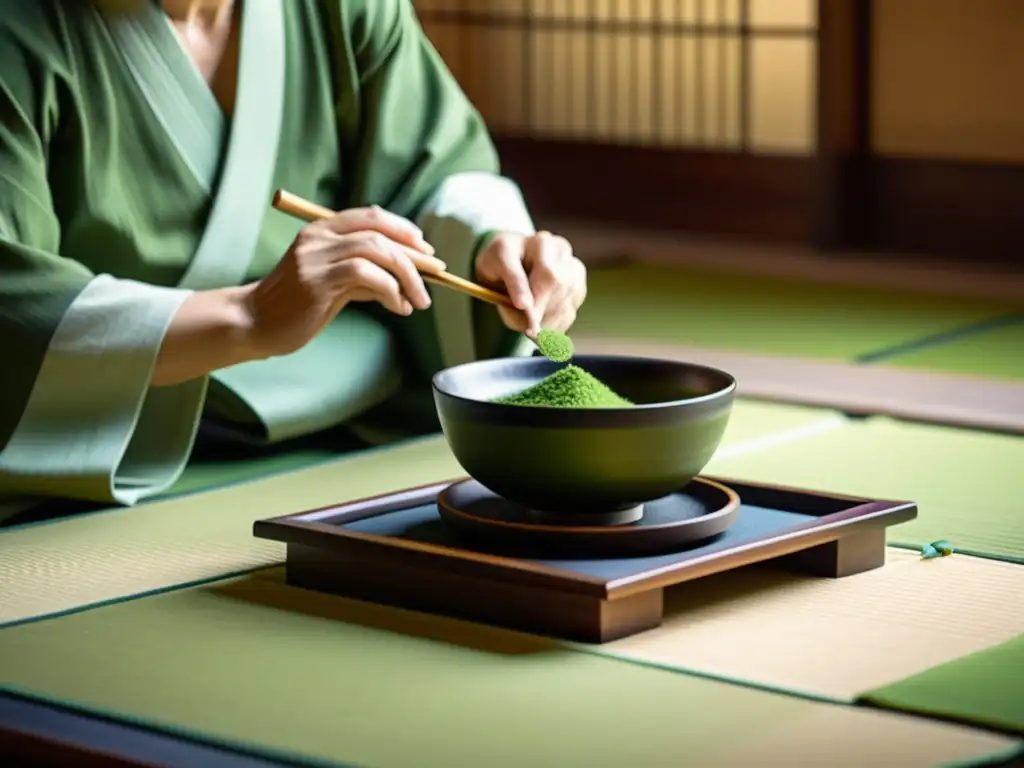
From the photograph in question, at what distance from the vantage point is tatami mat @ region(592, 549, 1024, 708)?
197 centimetres

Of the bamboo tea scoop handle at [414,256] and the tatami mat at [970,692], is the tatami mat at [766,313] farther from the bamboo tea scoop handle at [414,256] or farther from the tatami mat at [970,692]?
the tatami mat at [970,692]

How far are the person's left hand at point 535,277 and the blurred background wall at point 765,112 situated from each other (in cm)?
251

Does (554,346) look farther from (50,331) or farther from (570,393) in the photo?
(50,331)

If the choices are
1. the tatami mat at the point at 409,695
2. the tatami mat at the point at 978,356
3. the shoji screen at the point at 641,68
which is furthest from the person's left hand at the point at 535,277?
the shoji screen at the point at 641,68

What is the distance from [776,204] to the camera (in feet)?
17.8

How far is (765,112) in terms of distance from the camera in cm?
560

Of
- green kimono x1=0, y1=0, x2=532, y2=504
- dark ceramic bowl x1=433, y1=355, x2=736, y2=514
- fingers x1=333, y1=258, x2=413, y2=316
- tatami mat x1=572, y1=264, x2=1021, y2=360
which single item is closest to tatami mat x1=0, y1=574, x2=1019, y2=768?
dark ceramic bowl x1=433, y1=355, x2=736, y2=514

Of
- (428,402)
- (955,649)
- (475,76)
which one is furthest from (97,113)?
(475,76)

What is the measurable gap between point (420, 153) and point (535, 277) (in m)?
0.56

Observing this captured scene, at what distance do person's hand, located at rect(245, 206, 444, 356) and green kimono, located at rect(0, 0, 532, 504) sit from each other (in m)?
0.16

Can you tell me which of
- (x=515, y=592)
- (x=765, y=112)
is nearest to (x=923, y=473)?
(x=515, y=592)

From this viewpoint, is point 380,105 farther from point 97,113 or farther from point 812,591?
point 812,591

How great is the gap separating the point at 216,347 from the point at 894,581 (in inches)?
35.3

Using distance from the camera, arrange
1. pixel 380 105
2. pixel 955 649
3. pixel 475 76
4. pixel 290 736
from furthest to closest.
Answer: pixel 475 76 → pixel 380 105 → pixel 955 649 → pixel 290 736
